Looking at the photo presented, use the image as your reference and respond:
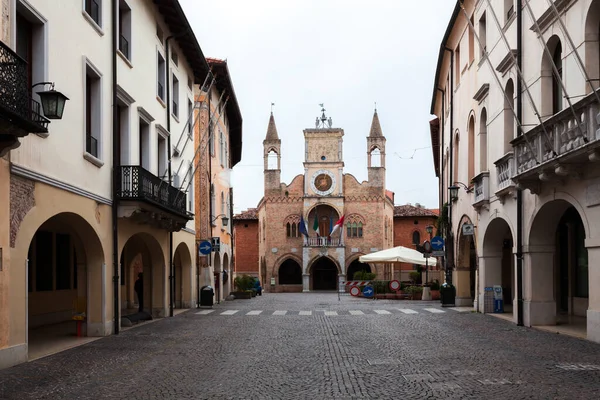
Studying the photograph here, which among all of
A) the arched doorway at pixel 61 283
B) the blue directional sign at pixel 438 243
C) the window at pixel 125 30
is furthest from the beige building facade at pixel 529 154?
the arched doorway at pixel 61 283

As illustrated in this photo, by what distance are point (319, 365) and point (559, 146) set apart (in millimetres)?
7218

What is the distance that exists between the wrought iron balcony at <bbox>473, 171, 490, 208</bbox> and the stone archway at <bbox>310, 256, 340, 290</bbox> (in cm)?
4430

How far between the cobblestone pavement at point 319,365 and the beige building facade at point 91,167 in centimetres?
158

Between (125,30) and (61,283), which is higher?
(125,30)

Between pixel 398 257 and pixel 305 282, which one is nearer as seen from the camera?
pixel 398 257

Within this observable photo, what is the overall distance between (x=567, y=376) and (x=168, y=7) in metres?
16.7

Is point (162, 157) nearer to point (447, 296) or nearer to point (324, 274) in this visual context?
point (447, 296)

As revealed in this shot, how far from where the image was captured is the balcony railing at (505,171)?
64.5 feet

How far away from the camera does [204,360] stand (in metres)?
12.4

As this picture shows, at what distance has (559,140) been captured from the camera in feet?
50.2

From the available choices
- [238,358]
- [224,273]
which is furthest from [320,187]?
[238,358]

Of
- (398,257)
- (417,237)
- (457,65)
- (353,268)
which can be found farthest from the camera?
(417,237)

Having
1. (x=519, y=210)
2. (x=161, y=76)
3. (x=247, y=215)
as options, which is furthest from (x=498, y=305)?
(x=247, y=215)

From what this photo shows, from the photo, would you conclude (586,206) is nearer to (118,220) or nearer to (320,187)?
(118,220)
